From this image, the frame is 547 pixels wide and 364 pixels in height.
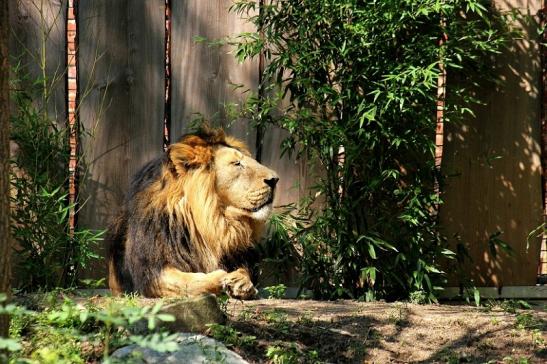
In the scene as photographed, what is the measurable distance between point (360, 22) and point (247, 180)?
4.20ft

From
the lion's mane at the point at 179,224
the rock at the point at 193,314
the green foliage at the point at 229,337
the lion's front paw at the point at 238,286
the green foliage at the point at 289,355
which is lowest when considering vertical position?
the green foliage at the point at 289,355

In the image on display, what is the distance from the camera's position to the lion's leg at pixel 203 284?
18.2ft

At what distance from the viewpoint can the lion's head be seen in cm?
579

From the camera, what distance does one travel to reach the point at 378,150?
6.52 metres

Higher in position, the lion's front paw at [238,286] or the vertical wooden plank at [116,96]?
the vertical wooden plank at [116,96]

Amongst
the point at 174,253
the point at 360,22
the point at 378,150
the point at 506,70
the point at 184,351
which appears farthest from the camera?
the point at 506,70

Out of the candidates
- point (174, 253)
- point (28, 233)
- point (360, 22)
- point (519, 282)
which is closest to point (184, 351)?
point (174, 253)

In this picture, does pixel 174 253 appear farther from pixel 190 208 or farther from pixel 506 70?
pixel 506 70

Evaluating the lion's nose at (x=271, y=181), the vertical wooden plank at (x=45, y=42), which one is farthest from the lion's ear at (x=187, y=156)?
the vertical wooden plank at (x=45, y=42)

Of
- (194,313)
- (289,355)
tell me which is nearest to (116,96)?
(194,313)

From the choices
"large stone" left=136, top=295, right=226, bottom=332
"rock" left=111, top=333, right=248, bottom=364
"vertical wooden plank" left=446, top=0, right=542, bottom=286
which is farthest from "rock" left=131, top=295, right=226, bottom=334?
"vertical wooden plank" left=446, top=0, right=542, bottom=286

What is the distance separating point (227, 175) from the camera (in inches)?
232

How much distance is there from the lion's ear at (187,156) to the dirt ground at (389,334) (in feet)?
3.19

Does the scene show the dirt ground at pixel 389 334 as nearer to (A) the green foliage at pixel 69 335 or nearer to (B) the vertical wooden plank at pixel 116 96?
(A) the green foliage at pixel 69 335
